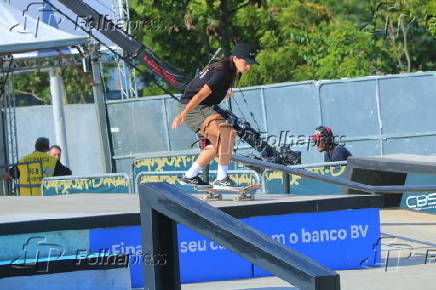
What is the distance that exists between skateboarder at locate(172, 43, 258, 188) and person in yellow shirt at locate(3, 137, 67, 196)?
302 inches

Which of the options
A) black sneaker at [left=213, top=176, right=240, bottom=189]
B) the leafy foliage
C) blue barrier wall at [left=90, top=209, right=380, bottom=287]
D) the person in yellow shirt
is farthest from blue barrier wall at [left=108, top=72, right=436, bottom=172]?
blue barrier wall at [left=90, top=209, right=380, bottom=287]

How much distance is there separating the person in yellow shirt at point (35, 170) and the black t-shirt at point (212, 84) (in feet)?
25.7

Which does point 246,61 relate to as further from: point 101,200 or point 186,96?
point 101,200

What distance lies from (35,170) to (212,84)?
8324mm

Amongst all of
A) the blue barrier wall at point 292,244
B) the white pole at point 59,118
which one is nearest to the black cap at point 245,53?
the blue barrier wall at point 292,244

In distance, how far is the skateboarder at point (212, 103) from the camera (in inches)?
328

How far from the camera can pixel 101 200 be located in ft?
27.7

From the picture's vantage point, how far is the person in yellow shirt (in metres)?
16.0

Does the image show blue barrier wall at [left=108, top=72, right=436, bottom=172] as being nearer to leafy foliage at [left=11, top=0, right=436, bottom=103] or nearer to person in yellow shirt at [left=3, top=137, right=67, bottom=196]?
person in yellow shirt at [left=3, top=137, right=67, bottom=196]

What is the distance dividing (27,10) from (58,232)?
16296 millimetres

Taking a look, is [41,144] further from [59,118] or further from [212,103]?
[59,118]

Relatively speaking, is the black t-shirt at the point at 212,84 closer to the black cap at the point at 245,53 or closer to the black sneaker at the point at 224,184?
the black cap at the point at 245,53

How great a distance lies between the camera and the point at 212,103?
8633 mm

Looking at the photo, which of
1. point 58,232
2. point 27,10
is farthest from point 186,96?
point 27,10
